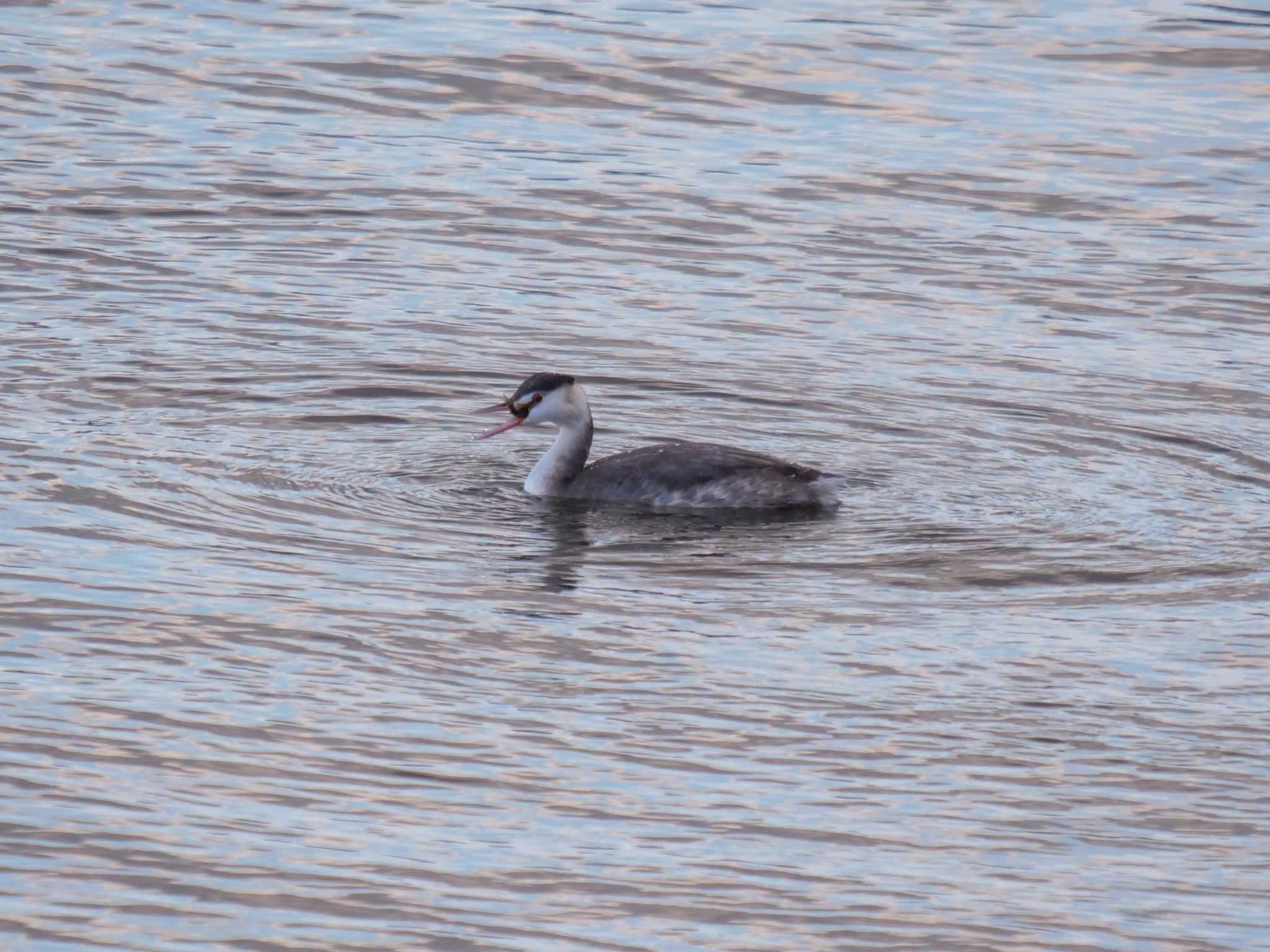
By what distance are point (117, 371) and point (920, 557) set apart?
5846 mm

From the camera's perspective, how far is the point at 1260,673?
10.6 meters

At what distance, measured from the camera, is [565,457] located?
14.1 metres

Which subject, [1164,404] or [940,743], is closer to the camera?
[940,743]

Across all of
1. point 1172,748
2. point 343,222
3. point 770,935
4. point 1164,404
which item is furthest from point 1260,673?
point 343,222

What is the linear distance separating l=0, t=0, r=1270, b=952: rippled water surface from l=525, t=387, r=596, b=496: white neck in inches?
8.5

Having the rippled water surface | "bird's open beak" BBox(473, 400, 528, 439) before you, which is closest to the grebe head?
"bird's open beak" BBox(473, 400, 528, 439)

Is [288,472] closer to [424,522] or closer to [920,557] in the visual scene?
[424,522]

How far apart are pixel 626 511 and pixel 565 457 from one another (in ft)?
1.86

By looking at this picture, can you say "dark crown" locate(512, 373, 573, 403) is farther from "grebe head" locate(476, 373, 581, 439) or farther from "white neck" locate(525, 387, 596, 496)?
"white neck" locate(525, 387, 596, 496)

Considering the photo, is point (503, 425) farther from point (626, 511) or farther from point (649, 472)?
point (649, 472)

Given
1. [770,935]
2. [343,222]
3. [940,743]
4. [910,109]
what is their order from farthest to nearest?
1. [910,109]
2. [343,222]
3. [940,743]
4. [770,935]

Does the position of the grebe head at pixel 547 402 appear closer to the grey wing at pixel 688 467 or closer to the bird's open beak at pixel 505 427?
the bird's open beak at pixel 505 427

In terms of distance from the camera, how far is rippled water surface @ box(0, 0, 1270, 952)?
27.7ft

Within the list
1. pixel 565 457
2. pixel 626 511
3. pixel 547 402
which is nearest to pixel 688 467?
pixel 626 511
